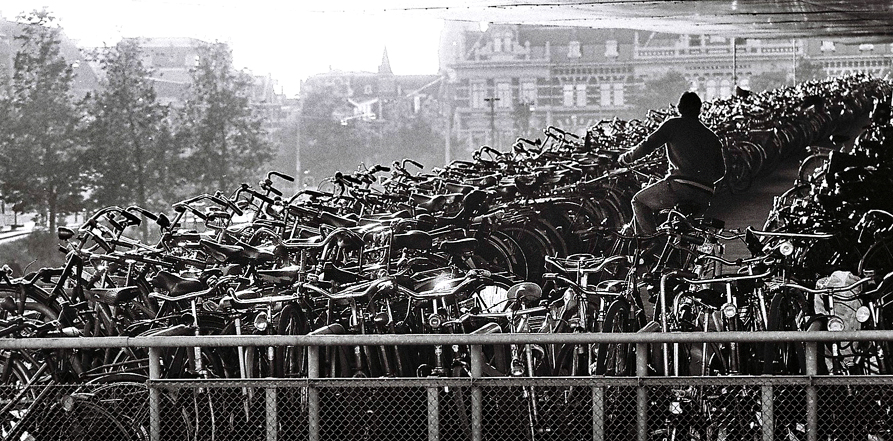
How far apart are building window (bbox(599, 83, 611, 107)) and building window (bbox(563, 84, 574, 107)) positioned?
5.36ft

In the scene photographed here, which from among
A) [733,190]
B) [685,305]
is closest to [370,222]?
[685,305]

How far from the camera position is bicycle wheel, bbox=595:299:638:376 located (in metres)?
4.98

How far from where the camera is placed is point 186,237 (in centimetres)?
666

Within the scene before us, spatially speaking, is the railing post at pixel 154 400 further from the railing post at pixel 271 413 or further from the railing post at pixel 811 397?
the railing post at pixel 811 397

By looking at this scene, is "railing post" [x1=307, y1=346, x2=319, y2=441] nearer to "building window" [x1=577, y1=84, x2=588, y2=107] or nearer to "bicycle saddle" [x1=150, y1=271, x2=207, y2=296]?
"bicycle saddle" [x1=150, y1=271, x2=207, y2=296]

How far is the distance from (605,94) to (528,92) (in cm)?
509

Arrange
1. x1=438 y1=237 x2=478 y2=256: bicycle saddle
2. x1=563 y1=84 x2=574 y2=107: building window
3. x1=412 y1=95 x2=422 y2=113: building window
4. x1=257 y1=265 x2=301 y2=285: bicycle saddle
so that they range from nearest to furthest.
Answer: x1=257 y1=265 x2=301 y2=285: bicycle saddle < x1=438 y1=237 x2=478 y2=256: bicycle saddle < x1=412 y1=95 x2=422 y2=113: building window < x1=563 y1=84 x2=574 y2=107: building window

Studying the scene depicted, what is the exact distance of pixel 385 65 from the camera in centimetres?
5097

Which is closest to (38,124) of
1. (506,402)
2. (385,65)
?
(506,402)

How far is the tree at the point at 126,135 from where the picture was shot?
27.6 m

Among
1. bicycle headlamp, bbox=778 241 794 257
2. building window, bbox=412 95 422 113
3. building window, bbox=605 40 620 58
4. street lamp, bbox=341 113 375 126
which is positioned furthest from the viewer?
building window, bbox=605 40 620 58

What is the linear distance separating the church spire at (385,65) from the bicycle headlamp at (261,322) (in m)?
44.7

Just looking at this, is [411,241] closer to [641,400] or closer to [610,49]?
[641,400]

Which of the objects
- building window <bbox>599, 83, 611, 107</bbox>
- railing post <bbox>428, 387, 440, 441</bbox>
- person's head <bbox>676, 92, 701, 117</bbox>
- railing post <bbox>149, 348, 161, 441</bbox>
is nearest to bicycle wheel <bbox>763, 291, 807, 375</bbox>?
railing post <bbox>428, 387, 440, 441</bbox>
